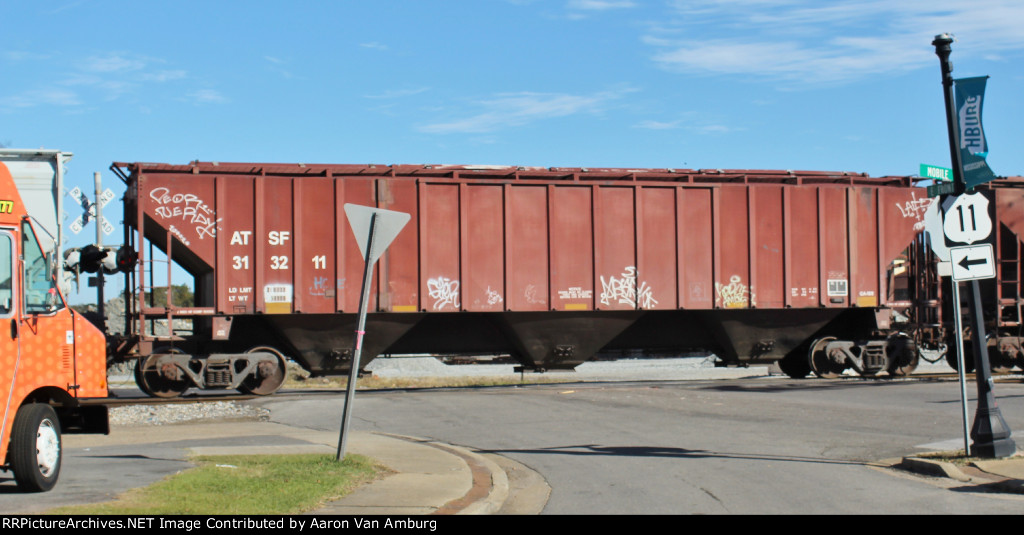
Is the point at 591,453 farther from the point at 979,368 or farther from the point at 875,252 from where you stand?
the point at 875,252

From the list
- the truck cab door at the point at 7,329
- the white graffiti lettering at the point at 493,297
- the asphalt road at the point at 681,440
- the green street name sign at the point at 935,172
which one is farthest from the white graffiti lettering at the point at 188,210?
the green street name sign at the point at 935,172

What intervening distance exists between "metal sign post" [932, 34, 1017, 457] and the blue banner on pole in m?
0.07

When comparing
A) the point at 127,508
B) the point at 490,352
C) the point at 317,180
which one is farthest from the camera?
A: the point at 490,352

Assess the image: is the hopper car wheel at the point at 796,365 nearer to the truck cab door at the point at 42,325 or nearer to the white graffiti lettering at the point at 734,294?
the white graffiti lettering at the point at 734,294

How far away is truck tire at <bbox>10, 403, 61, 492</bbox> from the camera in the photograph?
8047 millimetres

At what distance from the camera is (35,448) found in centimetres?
816

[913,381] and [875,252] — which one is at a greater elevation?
[875,252]

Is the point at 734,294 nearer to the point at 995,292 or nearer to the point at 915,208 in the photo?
the point at 915,208

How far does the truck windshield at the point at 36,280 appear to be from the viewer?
27.9 ft

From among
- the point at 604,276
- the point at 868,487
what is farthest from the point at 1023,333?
the point at 868,487

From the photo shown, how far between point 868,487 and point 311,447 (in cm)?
658

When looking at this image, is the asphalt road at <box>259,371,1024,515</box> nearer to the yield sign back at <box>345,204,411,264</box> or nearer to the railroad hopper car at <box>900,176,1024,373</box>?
the railroad hopper car at <box>900,176,1024,373</box>

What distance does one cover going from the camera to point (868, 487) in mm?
8859

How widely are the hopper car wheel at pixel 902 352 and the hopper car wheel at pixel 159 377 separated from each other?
15.3 metres
